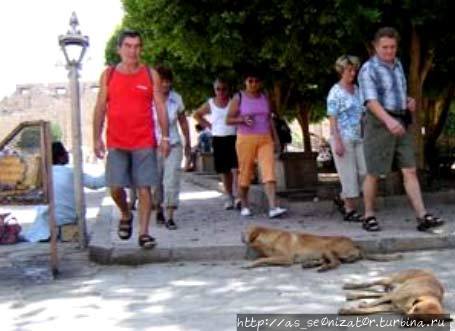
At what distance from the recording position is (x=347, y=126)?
801cm

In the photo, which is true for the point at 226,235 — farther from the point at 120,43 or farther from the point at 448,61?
the point at 448,61

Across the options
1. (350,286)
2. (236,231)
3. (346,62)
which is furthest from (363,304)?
(346,62)

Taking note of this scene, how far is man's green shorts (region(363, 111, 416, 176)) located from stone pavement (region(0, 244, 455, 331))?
3.08ft

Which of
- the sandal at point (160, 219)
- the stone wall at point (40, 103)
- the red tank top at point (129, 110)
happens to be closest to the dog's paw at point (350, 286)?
the red tank top at point (129, 110)

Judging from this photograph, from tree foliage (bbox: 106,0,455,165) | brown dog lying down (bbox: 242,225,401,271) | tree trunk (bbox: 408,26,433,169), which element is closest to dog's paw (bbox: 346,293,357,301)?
brown dog lying down (bbox: 242,225,401,271)

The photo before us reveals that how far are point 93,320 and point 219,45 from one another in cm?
506

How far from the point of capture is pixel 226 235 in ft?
24.9

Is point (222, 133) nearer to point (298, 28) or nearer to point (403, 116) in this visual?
point (298, 28)

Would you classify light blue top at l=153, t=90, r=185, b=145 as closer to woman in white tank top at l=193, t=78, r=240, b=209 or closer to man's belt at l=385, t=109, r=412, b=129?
woman in white tank top at l=193, t=78, r=240, b=209

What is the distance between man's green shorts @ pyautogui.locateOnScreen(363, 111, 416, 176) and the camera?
7.16 meters

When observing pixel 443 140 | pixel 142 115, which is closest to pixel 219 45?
pixel 142 115

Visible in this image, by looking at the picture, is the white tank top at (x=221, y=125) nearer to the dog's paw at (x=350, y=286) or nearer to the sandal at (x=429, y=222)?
the sandal at (x=429, y=222)

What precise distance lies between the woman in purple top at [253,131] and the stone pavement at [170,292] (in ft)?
7.17

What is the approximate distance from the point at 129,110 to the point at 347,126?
2.59 meters
